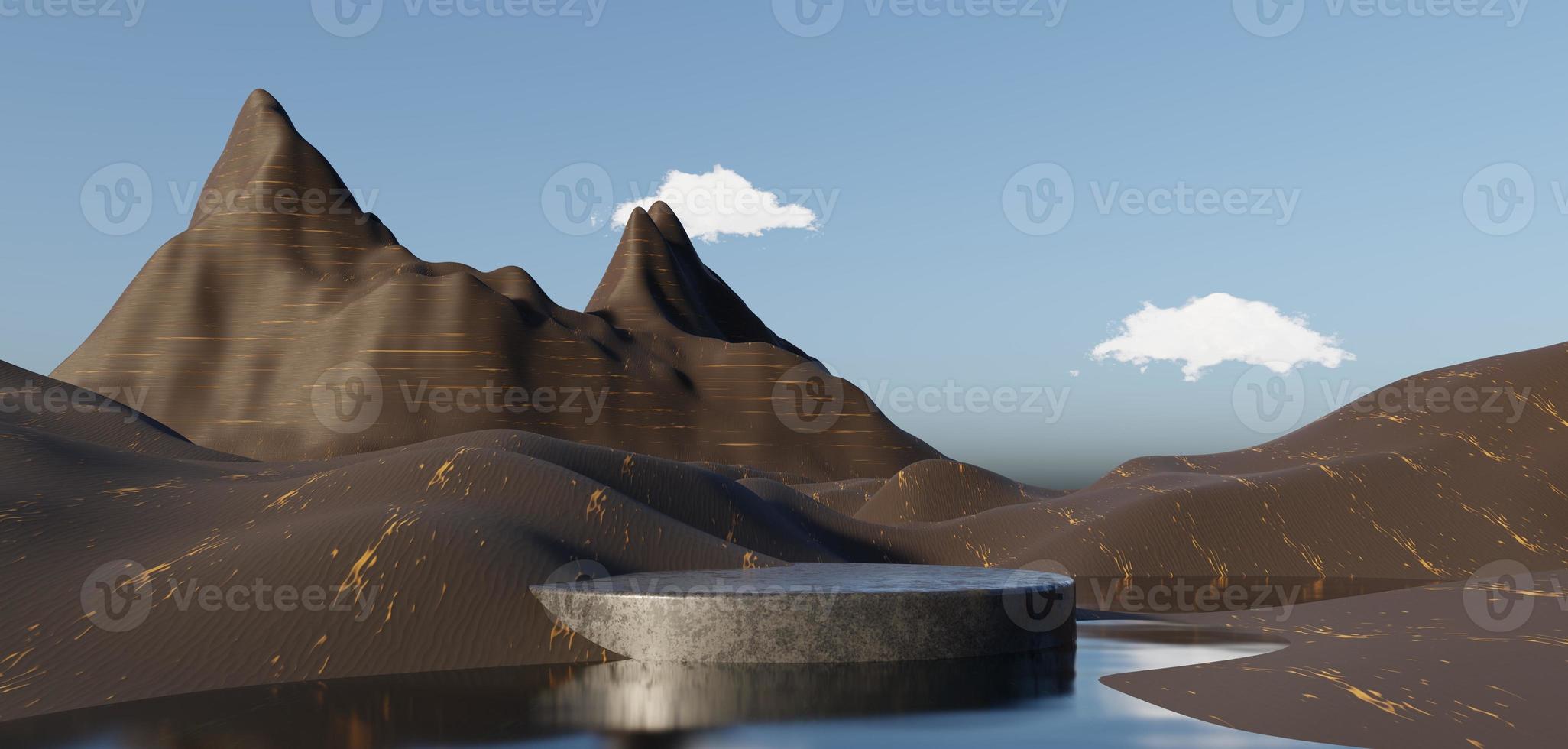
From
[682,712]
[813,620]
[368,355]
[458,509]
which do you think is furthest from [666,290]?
[682,712]

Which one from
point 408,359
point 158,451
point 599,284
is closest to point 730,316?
point 599,284

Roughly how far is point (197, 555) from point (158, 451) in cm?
1501

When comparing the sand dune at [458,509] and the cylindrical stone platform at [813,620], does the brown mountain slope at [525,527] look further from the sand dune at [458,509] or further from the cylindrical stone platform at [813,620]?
the cylindrical stone platform at [813,620]

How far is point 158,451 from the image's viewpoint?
92.8 ft

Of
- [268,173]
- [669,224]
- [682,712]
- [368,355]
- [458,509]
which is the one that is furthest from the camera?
[669,224]

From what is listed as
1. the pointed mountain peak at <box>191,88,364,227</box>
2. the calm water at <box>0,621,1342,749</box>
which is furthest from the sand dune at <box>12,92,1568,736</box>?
the pointed mountain peak at <box>191,88,364,227</box>

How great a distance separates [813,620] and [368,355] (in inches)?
2435

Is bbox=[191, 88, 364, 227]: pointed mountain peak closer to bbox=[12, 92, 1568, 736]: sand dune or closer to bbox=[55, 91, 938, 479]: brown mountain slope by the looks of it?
bbox=[55, 91, 938, 479]: brown mountain slope

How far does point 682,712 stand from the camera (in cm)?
993

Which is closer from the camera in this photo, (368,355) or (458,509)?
(458,509)

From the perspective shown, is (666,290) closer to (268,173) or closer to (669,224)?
(669,224)

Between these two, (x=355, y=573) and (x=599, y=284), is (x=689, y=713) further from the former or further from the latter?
(x=599, y=284)

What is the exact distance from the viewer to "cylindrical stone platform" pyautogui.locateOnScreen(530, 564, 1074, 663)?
40.8ft

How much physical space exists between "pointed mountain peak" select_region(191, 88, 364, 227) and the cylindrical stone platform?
7228 centimetres
